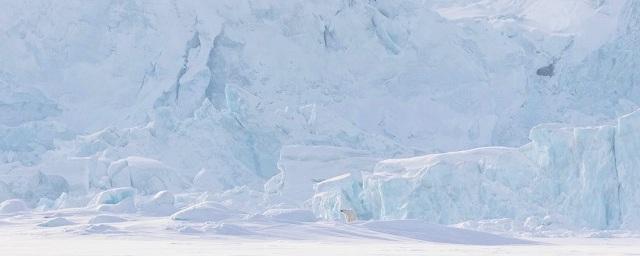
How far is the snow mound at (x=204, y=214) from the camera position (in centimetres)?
1758

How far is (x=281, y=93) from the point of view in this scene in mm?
29188

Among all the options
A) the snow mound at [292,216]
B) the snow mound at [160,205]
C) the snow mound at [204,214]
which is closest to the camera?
the snow mound at [204,214]

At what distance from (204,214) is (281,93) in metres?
11.3

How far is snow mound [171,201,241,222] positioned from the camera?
17.6m

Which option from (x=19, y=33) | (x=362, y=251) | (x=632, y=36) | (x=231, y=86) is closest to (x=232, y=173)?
(x=231, y=86)

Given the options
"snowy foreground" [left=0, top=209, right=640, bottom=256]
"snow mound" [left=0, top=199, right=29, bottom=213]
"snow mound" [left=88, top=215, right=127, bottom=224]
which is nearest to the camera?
"snowy foreground" [left=0, top=209, right=640, bottom=256]

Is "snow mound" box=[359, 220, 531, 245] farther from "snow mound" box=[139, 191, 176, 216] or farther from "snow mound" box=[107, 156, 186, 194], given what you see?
"snow mound" box=[107, 156, 186, 194]

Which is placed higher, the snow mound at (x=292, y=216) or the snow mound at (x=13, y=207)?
the snow mound at (x=13, y=207)

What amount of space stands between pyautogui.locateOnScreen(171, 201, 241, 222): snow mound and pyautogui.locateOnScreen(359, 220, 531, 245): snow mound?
2.00 m

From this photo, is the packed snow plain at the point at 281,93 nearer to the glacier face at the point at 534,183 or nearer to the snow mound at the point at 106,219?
the glacier face at the point at 534,183

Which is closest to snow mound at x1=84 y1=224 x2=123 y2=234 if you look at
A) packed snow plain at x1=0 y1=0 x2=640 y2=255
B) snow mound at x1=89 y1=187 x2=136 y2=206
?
packed snow plain at x1=0 y1=0 x2=640 y2=255

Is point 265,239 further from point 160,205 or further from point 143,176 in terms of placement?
point 143,176

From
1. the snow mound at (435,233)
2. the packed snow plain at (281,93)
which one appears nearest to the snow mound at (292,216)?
the snow mound at (435,233)

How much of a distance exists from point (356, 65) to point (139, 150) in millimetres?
5354
